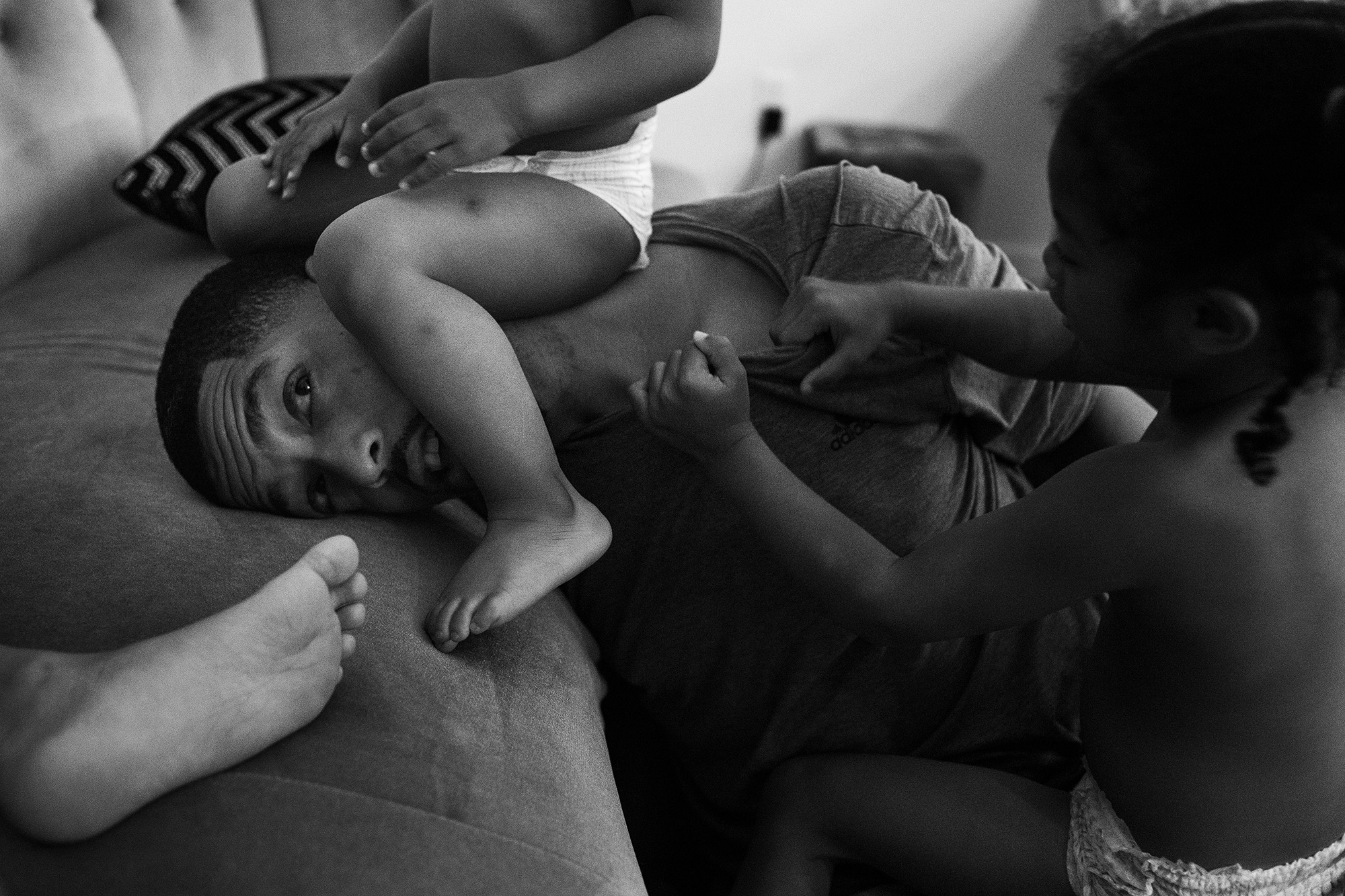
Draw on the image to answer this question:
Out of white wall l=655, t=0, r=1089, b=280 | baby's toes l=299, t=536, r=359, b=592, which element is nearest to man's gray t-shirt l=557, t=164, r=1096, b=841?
baby's toes l=299, t=536, r=359, b=592

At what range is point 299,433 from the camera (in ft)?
3.28

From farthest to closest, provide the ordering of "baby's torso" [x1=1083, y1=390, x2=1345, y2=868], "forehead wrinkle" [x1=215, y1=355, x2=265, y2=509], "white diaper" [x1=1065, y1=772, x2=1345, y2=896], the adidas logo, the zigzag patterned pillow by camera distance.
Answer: the zigzag patterned pillow → the adidas logo → "forehead wrinkle" [x1=215, y1=355, x2=265, y2=509] → "white diaper" [x1=1065, y1=772, x2=1345, y2=896] → "baby's torso" [x1=1083, y1=390, x2=1345, y2=868]

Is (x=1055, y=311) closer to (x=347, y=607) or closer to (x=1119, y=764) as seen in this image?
(x=1119, y=764)

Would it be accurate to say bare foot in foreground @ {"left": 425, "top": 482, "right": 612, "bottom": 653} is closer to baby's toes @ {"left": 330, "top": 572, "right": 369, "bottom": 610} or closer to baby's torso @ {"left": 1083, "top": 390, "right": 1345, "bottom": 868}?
baby's toes @ {"left": 330, "top": 572, "right": 369, "bottom": 610}

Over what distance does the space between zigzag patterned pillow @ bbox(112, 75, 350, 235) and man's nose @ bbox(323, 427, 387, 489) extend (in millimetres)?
732

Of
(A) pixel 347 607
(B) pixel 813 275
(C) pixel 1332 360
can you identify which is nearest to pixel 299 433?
(A) pixel 347 607

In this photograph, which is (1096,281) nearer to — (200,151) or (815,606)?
(815,606)

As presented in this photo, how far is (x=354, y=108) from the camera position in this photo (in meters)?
1.23

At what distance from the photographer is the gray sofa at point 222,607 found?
671 mm

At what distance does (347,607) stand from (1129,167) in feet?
2.01

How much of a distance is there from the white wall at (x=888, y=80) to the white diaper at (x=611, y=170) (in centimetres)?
166

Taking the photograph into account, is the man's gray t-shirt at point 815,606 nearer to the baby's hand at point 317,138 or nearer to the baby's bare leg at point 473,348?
the baby's bare leg at point 473,348

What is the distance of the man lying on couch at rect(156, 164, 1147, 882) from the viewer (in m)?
1.02

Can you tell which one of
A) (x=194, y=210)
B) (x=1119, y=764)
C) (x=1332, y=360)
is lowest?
(x=1119, y=764)
